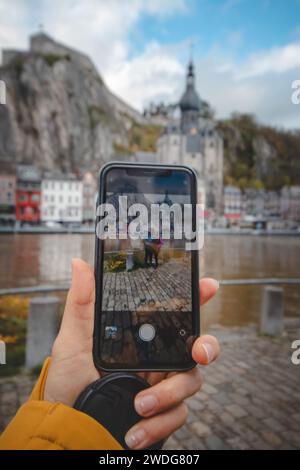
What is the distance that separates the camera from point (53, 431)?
629 mm

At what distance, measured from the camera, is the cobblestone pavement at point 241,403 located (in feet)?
5.46

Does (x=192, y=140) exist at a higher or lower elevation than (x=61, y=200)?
higher

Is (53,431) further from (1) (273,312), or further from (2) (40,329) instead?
(1) (273,312)

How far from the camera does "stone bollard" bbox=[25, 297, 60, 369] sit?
8.01 feet

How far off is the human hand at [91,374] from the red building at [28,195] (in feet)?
83.2

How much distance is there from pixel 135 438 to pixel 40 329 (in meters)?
1.96

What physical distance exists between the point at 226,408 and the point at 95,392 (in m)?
1.54

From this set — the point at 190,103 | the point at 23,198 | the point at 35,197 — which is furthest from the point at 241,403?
the point at 190,103

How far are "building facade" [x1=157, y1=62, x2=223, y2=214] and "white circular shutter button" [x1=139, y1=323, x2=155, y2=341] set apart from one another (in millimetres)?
38714

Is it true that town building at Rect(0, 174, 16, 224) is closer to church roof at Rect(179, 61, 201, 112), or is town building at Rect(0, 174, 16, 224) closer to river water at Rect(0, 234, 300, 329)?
river water at Rect(0, 234, 300, 329)

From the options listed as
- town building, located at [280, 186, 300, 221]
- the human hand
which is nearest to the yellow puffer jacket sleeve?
the human hand

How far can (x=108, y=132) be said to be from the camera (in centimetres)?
4456

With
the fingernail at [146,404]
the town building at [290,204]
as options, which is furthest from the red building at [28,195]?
→ the fingernail at [146,404]
